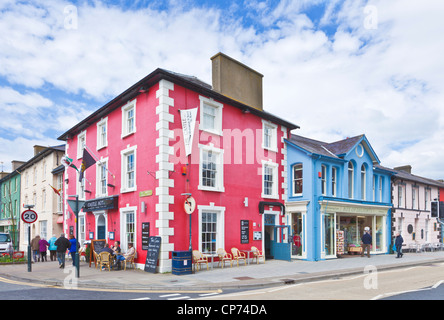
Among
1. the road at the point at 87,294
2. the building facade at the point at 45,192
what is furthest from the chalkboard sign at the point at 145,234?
the building facade at the point at 45,192

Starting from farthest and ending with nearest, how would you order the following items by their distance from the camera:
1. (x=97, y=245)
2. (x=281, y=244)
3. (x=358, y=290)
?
(x=281, y=244) → (x=97, y=245) → (x=358, y=290)

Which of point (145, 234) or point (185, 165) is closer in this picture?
point (145, 234)

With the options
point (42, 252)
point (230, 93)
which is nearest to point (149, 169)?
point (230, 93)

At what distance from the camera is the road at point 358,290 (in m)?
9.60

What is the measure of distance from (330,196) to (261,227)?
4.76 metres

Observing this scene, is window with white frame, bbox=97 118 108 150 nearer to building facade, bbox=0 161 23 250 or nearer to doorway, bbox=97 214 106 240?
doorway, bbox=97 214 106 240

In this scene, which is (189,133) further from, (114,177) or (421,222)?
(421,222)

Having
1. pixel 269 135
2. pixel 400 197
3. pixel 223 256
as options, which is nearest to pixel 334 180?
pixel 269 135

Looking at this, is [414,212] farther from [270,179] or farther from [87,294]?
[87,294]

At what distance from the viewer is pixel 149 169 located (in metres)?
16.5

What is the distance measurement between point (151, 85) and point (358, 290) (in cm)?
1164

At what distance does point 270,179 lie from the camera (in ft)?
69.5

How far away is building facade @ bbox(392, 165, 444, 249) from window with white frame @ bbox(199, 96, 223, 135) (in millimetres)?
16323

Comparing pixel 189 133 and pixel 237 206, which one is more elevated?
pixel 189 133
